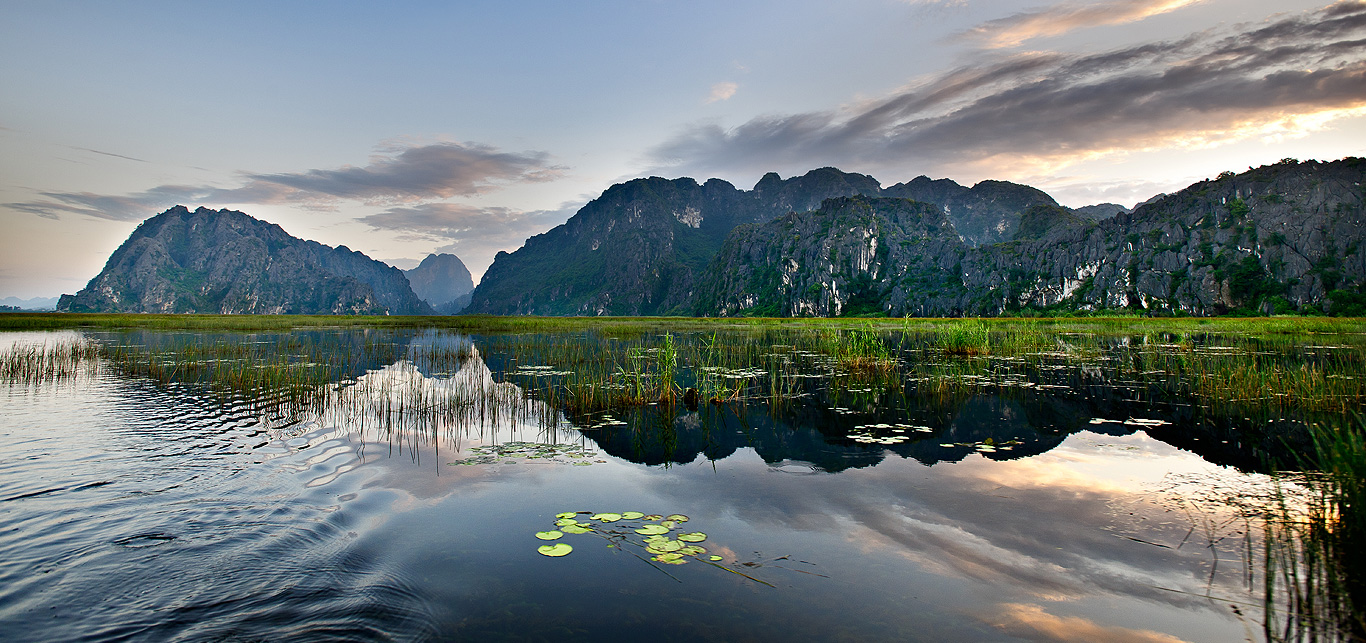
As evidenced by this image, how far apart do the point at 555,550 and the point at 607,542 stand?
624 millimetres

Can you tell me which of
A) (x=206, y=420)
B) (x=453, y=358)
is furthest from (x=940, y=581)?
(x=453, y=358)

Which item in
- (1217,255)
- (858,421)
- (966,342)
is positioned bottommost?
(858,421)

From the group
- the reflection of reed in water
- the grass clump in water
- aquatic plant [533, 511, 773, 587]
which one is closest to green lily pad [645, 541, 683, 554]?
aquatic plant [533, 511, 773, 587]

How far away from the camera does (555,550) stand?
19.9 ft

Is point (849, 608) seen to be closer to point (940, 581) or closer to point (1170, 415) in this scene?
point (940, 581)

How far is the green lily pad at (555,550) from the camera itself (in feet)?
19.7

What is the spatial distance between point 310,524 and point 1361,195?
711 feet

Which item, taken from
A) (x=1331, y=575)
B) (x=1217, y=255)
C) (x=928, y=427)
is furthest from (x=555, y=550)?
(x=1217, y=255)

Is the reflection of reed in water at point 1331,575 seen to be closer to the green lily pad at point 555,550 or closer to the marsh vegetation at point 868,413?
the marsh vegetation at point 868,413

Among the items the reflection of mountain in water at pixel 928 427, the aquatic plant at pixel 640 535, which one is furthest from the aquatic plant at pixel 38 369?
the aquatic plant at pixel 640 535

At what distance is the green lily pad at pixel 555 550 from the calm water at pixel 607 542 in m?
0.08

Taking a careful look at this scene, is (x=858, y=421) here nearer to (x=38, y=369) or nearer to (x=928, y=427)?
(x=928, y=427)

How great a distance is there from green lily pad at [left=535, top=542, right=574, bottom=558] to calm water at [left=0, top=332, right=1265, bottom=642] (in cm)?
8

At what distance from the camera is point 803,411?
14.8 m
